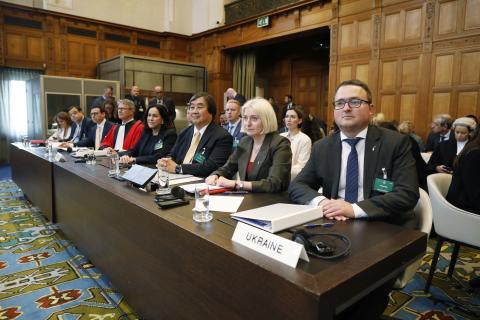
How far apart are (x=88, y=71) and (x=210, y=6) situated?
3.87 m

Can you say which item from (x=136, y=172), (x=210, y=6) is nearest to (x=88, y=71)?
(x=210, y=6)

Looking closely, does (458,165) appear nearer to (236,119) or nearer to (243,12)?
(236,119)

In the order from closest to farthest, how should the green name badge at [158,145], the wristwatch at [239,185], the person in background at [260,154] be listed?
the wristwatch at [239,185], the person in background at [260,154], the green name badge at [158,145]

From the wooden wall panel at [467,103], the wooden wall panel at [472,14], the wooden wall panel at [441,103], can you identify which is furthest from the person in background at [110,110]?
the wooden wall panel at [472,14]

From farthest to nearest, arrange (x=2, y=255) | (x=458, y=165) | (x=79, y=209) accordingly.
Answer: (x=2, y=255) < (x=79, y=209) < (x=458, y=165)

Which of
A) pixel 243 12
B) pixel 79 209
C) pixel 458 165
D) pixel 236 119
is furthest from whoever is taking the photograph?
pixel 243 12

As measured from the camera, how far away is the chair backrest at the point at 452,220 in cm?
206

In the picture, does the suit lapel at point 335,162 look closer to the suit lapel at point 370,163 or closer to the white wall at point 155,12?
the suit lapel at point 370,163

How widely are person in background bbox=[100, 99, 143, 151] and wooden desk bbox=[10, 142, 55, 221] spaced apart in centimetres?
82

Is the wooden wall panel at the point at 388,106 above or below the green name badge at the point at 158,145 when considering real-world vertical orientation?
above

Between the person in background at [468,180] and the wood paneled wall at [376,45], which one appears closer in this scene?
the person in background at [468,180]

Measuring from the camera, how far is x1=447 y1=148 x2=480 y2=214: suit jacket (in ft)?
6.99

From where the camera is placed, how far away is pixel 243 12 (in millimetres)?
8836

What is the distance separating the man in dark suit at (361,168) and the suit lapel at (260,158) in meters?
0.44
